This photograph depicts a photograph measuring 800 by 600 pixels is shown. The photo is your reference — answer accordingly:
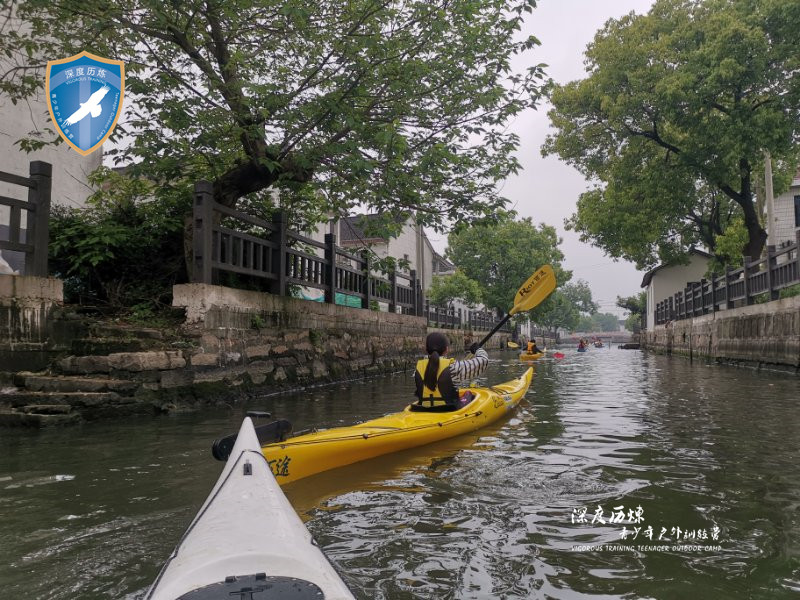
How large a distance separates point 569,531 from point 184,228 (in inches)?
307

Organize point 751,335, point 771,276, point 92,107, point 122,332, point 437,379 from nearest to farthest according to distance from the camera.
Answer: point 437,379 < point 122,332 < point 92,107 < point 771,276 < point 751,335

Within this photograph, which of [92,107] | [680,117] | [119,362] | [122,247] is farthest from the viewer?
[680,117]

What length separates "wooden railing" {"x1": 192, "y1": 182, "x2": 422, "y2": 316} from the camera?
312 inches

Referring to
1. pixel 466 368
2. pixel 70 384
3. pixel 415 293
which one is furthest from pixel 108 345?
pixel 415 293

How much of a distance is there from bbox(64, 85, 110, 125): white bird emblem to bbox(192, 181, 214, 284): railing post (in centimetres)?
160

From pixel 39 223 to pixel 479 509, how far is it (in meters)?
6.18

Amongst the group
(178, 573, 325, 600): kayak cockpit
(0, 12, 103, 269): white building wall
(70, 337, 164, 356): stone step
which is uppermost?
(0, 12, 103, 269): white building wall

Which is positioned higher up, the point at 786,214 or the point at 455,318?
the point at 786,214

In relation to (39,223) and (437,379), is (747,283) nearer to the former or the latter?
(437,379)

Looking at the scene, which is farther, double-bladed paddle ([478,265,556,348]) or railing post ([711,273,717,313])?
railing post ([711,273,717,313])

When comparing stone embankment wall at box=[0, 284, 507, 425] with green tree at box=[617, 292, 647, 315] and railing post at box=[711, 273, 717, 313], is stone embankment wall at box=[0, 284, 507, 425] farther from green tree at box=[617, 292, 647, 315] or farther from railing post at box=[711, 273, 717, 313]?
green tree at box=[617, 292, 647, 315]

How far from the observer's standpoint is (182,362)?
734cm

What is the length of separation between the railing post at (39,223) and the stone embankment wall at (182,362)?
65cm

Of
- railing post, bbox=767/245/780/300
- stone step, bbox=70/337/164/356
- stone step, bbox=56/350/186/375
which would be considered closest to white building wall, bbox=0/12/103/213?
stone step, bbox=70/337/164/356
